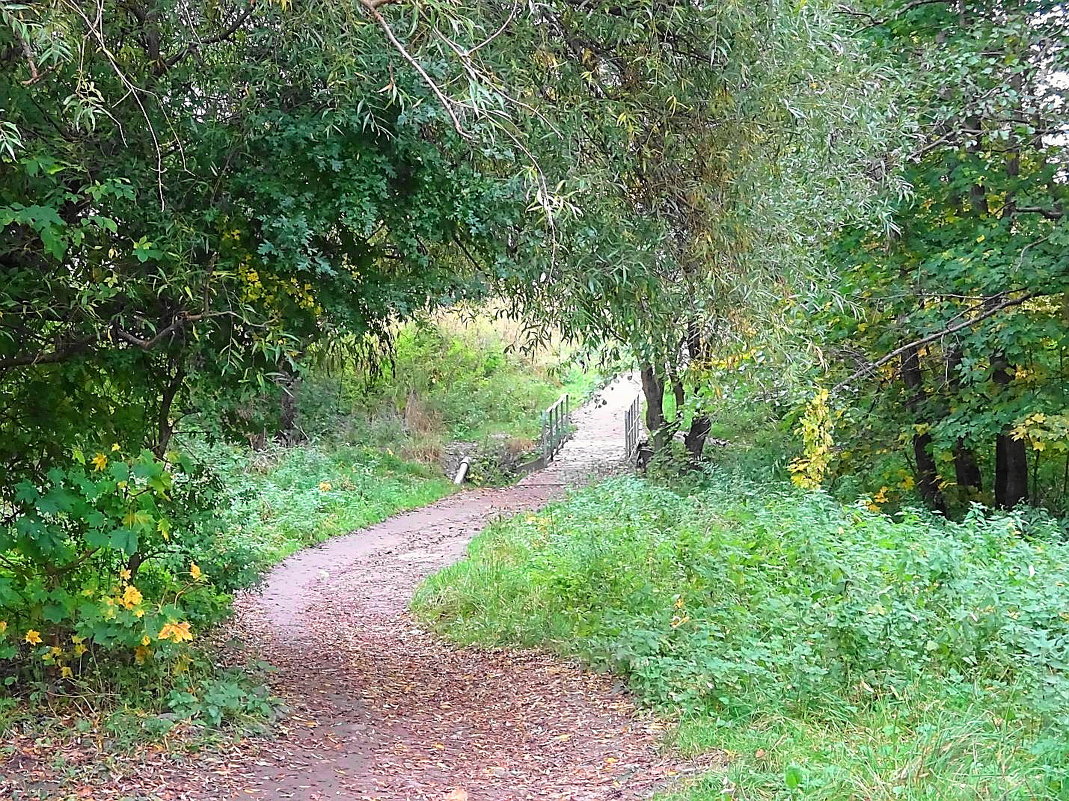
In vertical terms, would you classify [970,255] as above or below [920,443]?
above

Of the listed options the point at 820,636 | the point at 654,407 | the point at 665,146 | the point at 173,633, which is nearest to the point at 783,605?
the point at 820,636

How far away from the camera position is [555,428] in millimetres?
25906

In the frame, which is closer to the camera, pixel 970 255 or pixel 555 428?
pixel 970 255

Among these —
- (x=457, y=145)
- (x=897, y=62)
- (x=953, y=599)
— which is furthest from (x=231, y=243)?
(x=897, y=62)

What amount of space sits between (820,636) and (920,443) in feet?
26.9

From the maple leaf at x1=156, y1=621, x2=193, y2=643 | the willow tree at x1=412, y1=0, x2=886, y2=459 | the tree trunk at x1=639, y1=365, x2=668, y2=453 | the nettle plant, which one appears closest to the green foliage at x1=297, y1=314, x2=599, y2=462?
the tree trunk at x1=639, y1=365, x2=668, y2=453

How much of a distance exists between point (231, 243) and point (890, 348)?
9219mm

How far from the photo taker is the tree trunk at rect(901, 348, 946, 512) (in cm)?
1203

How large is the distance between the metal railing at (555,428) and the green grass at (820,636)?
15042mm

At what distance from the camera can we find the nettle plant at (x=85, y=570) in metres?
4.67

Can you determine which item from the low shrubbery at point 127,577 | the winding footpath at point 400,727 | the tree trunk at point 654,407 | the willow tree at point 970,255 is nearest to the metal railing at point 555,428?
the tree trunk at point 654,407

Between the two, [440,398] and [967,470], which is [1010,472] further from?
[440,398]

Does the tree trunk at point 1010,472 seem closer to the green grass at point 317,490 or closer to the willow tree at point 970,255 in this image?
the willow tree at point 970,255

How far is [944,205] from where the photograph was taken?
1146 cm
